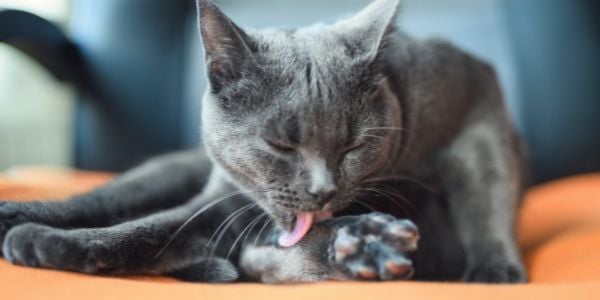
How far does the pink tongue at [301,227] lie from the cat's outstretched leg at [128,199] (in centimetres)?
33

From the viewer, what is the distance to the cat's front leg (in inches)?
37.6

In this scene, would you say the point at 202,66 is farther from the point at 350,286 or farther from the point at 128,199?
the point at 350,286

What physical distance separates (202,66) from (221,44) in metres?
1.15

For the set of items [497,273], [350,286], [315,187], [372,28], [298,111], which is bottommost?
[497,273]

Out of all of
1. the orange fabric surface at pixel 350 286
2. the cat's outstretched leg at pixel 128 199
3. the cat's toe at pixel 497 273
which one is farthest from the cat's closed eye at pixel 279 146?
the cat's toe at pixel 497 273

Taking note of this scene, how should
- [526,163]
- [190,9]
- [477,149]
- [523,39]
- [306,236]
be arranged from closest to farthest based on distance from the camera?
[306,236] → [477,149] → [526,163] → [523,39] → [190,9]

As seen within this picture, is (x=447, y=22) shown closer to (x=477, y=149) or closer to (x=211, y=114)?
(x=477, y=149)

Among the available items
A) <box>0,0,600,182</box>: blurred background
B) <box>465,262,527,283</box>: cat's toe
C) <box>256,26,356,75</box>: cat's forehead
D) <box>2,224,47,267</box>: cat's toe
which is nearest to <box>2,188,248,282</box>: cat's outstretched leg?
<box>2,224,47,267</box>: cat's toe

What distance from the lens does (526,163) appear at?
1.72 meters

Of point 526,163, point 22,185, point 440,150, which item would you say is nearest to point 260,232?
point 440,150

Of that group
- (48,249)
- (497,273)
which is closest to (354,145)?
(497,273)

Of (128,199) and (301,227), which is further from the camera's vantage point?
(128,199)

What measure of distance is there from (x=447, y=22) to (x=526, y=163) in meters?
0.68

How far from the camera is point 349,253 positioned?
982mm
